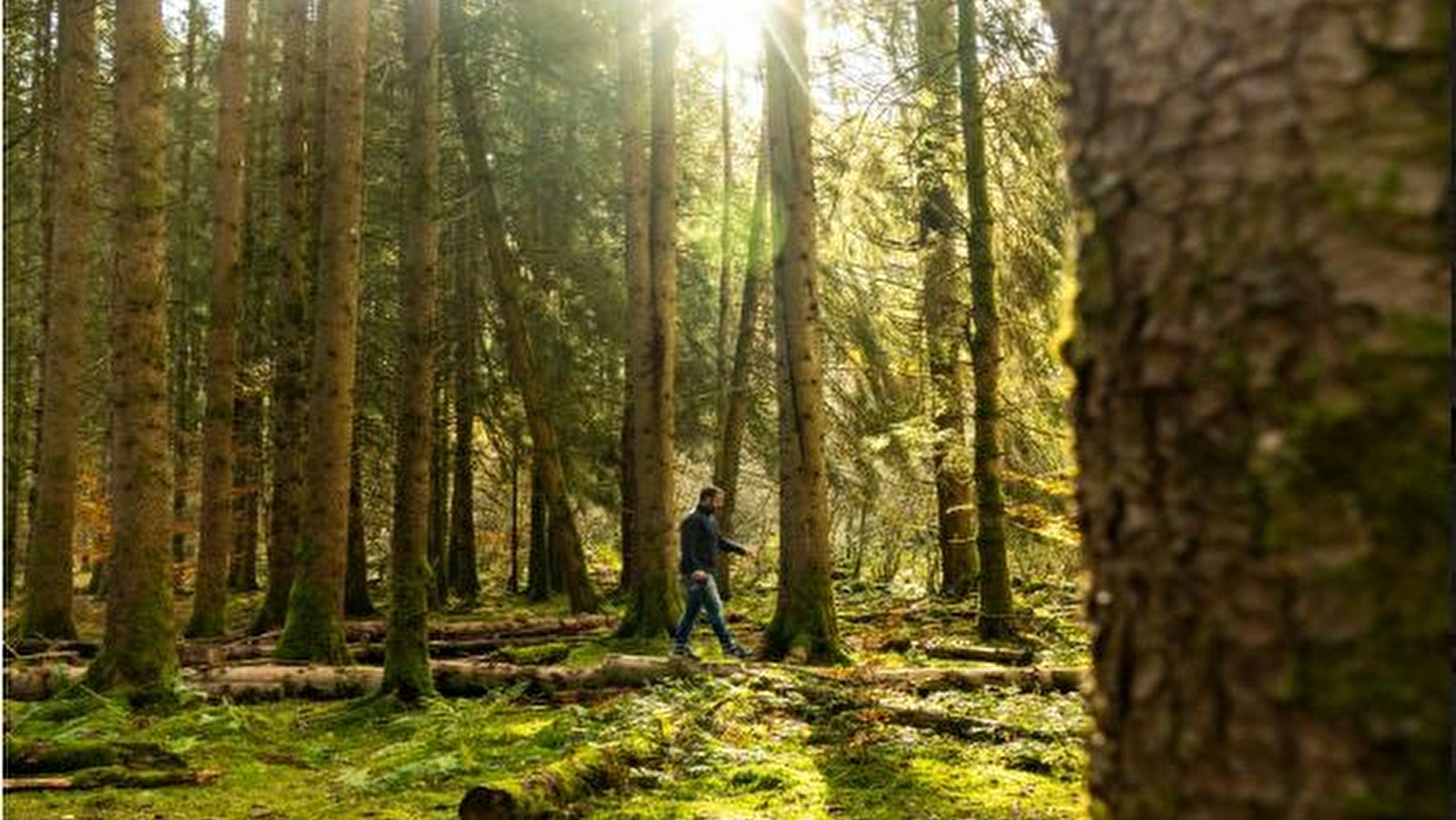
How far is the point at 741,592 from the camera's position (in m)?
25.1

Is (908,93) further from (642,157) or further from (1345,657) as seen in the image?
(1345,657)

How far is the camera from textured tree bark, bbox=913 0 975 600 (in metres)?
15.0

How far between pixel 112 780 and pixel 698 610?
6.59 meters

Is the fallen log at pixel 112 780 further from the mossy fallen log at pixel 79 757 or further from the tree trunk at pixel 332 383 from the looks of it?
the tree trunk at pixel 332 383

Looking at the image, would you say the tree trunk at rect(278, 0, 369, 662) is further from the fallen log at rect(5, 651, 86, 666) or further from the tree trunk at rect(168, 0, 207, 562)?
the tree trunk at rect(168, 0, 207, 562)

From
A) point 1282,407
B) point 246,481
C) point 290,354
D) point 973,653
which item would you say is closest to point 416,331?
point 973,653

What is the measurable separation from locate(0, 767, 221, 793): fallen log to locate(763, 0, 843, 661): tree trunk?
19.5ft

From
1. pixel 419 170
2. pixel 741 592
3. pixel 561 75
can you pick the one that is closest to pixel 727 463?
pixel 741 592

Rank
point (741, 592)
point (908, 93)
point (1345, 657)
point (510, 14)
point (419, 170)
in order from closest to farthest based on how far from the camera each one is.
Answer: point (1345, 657) → point (419, 170) → point (908, 93) → point (510, 14) → point (741, 592)

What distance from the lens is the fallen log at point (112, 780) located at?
7266 millimetres

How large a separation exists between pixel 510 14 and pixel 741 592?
11996mm

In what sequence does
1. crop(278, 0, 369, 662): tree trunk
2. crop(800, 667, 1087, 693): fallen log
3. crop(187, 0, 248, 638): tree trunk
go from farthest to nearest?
1. crop(187, 0, 248, 638): tree trunk
2. crop(278, 0, 369, 662): tree trunk
3. crop(800, 667, 1087, 693): fallen log

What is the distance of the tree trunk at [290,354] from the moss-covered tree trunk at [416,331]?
812 cm

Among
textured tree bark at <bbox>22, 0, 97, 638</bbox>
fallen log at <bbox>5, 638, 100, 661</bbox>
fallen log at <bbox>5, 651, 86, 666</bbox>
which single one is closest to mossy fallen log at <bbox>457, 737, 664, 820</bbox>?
fallen log at <bbox>5, 651, 86, 666</bbox>
